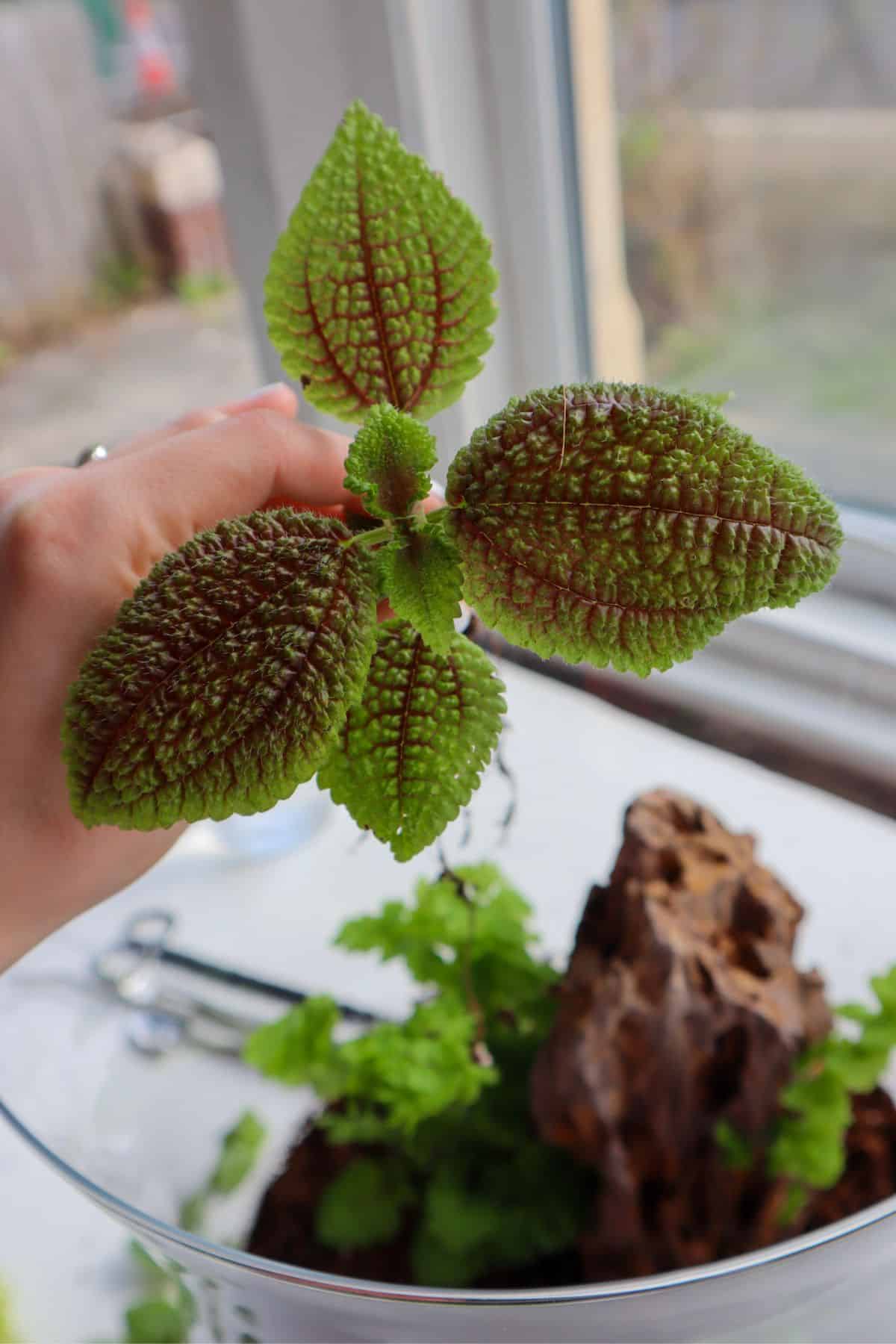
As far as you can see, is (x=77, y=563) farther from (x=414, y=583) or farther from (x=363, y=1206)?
(x=363, y=1206)

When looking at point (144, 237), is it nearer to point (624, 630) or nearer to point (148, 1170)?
point (148, 1170)

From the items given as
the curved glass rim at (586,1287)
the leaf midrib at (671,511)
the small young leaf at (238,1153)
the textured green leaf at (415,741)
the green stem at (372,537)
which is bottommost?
the small young leaf at (238,1153)

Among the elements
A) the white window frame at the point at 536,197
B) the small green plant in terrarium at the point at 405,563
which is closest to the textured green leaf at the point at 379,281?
the small green plant in terrarium at the point at 405,563

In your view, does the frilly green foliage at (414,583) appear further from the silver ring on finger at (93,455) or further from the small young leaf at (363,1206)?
the small young leaf at (363,1206)

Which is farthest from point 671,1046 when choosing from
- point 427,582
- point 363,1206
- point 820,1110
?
point 427,582

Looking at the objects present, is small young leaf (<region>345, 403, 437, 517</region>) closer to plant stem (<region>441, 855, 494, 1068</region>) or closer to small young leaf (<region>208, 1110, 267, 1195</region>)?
plant stem (<region>441, 855, 494, 1068</region>)
